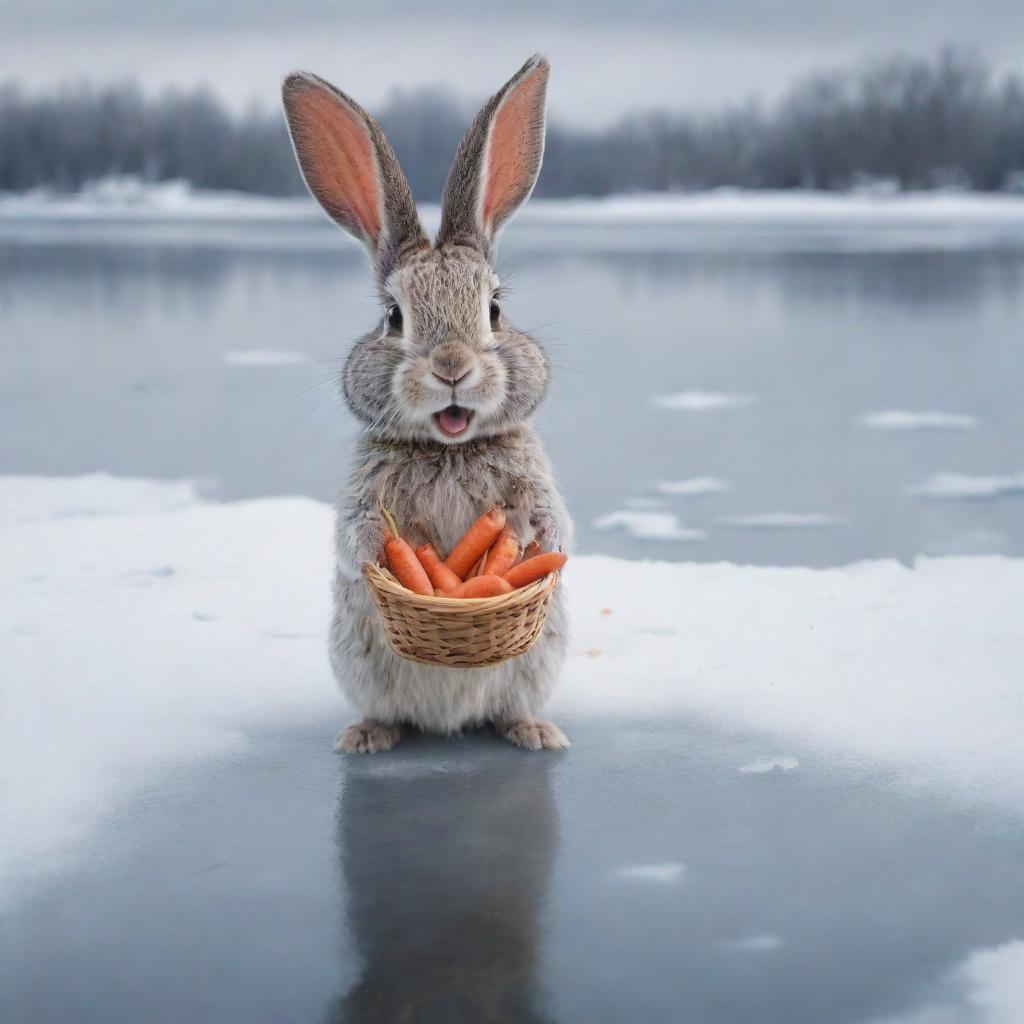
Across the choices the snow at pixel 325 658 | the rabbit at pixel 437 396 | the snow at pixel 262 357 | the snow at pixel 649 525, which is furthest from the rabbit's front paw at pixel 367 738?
the snow at pixel 262 357

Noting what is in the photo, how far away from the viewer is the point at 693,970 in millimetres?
2143

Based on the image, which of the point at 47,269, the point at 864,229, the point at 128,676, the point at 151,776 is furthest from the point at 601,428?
the point at 864,229

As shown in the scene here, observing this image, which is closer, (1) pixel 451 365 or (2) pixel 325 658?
(1) pixel 451 365

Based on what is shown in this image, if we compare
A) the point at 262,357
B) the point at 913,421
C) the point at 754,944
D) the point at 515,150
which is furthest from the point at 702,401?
the point at 754,944

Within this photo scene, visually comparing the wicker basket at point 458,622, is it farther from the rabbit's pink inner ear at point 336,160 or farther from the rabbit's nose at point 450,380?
the rabbit's pink inner ear at point 336,160

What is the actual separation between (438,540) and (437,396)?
336 mm

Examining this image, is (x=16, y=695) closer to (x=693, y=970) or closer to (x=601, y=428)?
(x=693, y=970)

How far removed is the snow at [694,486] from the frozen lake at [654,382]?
0.03ft

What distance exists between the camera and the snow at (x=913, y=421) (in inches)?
224

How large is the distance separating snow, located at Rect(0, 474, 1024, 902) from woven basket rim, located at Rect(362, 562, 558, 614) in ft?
1.94

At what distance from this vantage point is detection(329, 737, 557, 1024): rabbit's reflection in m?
2.09

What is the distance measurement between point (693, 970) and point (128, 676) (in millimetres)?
1625

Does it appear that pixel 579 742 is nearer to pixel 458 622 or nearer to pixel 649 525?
pixel 458 622

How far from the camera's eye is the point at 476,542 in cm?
274
